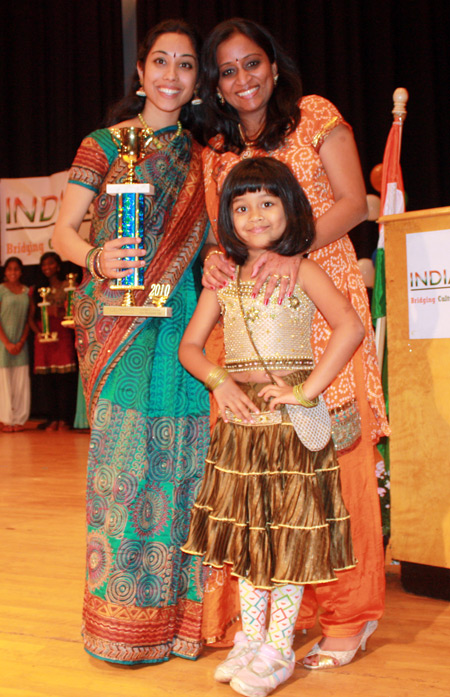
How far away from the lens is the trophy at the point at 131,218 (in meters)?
1.80

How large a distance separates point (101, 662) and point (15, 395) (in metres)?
6.27

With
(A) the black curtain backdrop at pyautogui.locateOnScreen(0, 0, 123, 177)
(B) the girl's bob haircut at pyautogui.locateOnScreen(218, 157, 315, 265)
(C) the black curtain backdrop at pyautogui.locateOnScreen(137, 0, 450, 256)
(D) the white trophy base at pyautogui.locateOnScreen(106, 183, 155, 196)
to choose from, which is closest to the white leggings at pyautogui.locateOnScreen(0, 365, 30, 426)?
(A) the black curtain backdrop at pyautogui.locateOnScreen(0, 0, 123, 177)

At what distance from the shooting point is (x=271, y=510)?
66.6 inches

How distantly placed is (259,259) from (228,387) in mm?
297

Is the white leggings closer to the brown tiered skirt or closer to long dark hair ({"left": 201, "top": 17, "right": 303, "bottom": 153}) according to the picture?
long dark hair ({"left": 201, "top": 17, "right": 303, "bottom": 153})

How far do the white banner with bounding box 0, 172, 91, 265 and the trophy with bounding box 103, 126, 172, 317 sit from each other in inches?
242

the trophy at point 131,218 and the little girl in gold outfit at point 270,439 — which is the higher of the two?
the trophy at point 131,218

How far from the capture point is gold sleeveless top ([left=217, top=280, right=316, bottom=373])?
5.72ft

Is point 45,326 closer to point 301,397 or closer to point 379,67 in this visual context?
point 379,67

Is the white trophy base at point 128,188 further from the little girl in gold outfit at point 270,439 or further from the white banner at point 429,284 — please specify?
the white banner at point 429,284

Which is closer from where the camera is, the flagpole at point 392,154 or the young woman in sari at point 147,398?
the young woman in sari at point 147,398

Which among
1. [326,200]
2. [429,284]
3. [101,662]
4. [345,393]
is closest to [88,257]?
[326,200]

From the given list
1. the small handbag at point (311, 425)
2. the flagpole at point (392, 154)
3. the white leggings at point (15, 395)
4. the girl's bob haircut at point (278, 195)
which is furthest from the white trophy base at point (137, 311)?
the white leggings at point (15, 395)

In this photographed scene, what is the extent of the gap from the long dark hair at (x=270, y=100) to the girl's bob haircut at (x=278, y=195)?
192 mm
